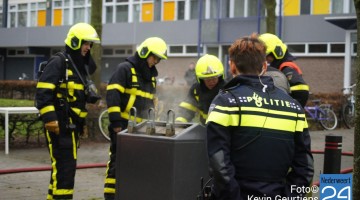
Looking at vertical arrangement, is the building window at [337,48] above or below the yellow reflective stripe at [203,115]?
above

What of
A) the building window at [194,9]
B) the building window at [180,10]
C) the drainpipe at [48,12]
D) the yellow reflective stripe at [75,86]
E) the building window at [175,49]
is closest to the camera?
the yellow reflective stripe at [75,86]

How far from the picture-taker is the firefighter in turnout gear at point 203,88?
249 inches

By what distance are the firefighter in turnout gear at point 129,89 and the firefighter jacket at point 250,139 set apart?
314 centimetres

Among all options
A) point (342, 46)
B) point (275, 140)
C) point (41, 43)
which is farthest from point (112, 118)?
point (41, 43)

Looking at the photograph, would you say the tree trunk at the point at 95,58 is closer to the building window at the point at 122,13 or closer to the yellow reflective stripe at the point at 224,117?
the yellow reflective stripe at the point at 224,117

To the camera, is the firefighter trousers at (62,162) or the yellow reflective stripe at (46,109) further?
the firefighter trousers at (62,162)

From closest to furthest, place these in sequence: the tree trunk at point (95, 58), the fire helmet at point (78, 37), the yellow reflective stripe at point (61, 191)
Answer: the yellow reflective stripe at point (61, 191), the fire helmet at point (78, 37), the tree trunk at point (95, 58)

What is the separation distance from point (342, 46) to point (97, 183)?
881 inches

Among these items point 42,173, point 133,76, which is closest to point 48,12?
point 42,173

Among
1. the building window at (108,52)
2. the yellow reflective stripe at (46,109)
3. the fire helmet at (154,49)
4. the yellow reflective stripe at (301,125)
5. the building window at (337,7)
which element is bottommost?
the yellow reflective stripe at (46,109)

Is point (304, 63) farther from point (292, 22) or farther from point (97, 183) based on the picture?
point (97, 183)

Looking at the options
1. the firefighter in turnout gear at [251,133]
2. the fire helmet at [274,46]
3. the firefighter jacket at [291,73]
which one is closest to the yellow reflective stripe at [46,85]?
the fire helmet at [274,46]

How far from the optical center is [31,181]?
832cm

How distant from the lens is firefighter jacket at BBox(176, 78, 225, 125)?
6551 millimetres
